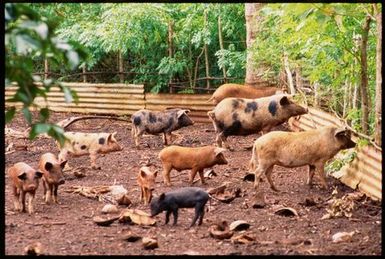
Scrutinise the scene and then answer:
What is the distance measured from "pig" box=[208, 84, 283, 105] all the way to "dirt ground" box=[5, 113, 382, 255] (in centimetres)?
252

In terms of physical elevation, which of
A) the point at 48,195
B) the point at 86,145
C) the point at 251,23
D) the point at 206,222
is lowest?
the point at 206,222

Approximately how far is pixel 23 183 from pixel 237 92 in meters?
6.18

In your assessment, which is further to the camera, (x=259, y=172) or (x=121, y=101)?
(x=121, y=101)

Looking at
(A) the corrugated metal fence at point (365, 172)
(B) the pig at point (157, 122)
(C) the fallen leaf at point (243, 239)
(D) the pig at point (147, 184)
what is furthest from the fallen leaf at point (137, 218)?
(B) the pig at point (157, 122)

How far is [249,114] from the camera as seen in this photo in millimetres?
10703

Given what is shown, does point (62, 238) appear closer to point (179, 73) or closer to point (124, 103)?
point (124, 103)

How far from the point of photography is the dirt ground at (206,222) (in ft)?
18.2

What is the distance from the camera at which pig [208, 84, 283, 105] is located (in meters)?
12.4

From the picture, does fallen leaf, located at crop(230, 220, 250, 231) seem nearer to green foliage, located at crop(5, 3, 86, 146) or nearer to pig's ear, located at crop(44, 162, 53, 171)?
pig's ear, located at crop(44, 162, 53, 171)

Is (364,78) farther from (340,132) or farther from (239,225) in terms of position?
(239,225)

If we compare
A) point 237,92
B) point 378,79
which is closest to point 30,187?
point 378,79

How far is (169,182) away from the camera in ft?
27.7

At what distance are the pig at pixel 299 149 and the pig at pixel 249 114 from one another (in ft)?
7.48

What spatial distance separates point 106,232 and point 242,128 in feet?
16.1
